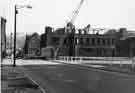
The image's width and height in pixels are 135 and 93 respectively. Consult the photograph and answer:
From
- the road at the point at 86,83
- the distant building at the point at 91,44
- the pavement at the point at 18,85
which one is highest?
the distant building at the point at 91,44

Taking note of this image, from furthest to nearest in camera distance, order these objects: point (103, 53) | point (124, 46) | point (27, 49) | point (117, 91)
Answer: point (27, 49)
point (103, 53)
point (124, 46)
point (117, 91)

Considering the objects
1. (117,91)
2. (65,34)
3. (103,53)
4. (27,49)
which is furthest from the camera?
(27,49)

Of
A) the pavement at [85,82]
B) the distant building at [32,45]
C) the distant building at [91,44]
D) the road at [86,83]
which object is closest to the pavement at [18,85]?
the pavement at [85,82]

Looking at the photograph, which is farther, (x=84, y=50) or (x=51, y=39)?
(x=51, y=39)

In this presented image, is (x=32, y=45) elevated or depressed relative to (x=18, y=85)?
elevated

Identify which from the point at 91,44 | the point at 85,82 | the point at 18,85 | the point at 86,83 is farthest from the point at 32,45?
the point at 18,85

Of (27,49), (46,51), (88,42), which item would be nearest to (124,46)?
(88,42)

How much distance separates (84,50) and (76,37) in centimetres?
601

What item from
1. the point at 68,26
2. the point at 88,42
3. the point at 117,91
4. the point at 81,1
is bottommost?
the point at 117,91

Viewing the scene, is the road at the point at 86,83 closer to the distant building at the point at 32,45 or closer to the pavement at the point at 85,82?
the pavement at the point at 85,82

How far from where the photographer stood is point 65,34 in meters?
111

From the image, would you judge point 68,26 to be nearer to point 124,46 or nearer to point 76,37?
point 76,37

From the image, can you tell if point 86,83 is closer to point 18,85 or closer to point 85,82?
point 85,82

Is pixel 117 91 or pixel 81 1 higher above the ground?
pixel 81 1
